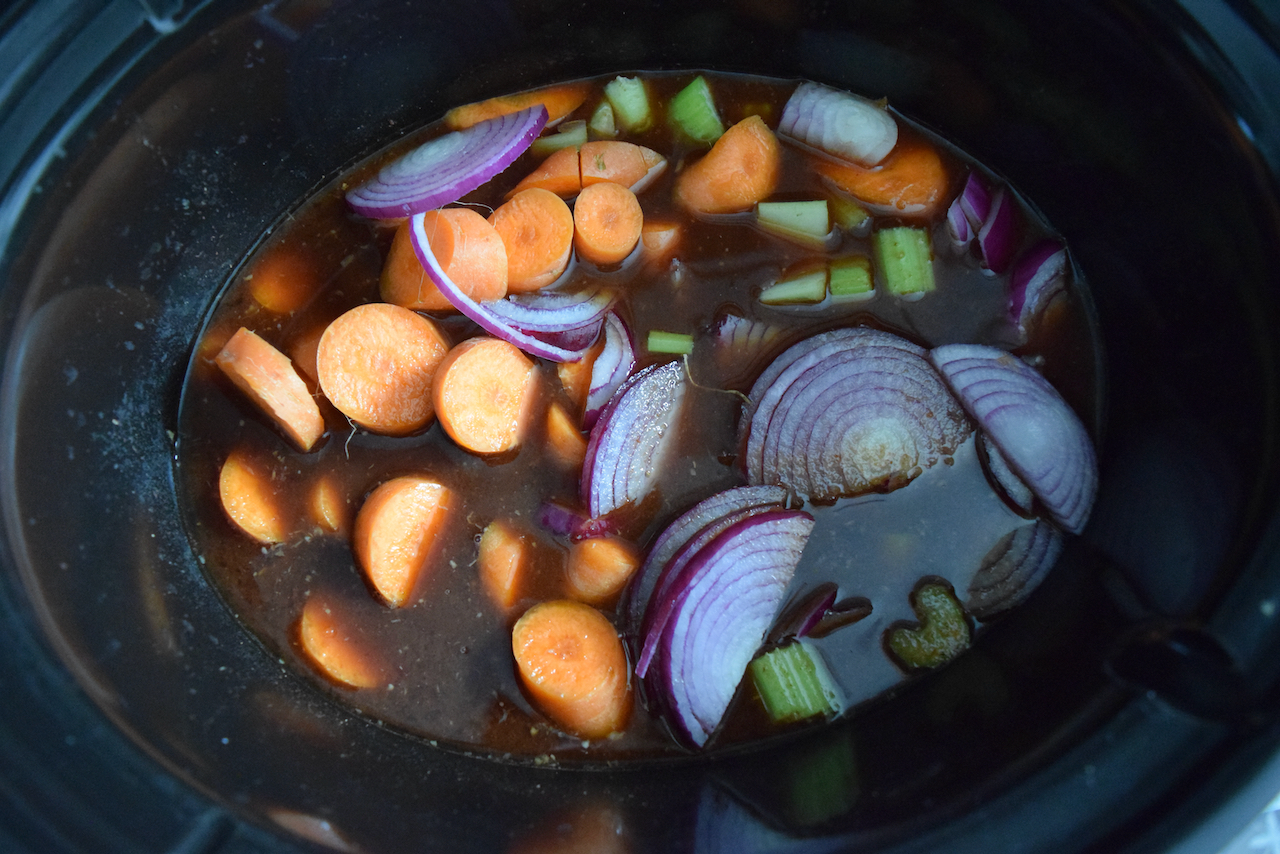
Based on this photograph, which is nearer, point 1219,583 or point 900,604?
point 1219,583

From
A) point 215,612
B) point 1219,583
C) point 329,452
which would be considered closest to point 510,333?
point 329,452

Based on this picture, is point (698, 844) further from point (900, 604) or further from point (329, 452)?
point (329, 452)

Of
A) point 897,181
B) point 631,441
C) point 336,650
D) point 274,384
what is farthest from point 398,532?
point 897,181

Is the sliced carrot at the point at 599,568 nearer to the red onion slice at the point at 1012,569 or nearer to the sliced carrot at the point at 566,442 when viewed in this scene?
the sliced carrot at the point at 566,442

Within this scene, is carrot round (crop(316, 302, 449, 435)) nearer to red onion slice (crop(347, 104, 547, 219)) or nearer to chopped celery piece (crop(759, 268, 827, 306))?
red onion slice (crop(347, 104, 547, 219))

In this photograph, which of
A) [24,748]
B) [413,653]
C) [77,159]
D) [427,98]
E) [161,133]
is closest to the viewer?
[24,748]
